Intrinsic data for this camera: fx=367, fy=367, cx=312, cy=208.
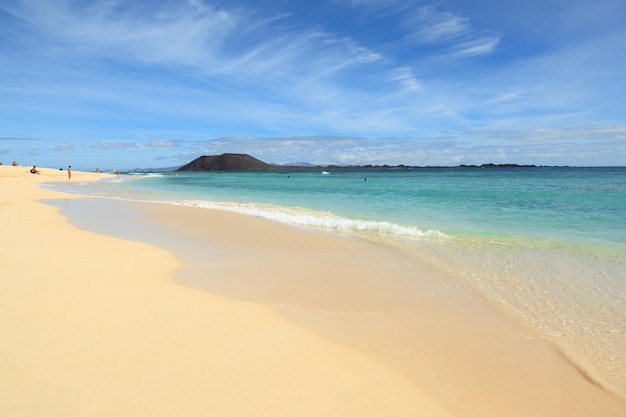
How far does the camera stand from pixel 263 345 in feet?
11.3


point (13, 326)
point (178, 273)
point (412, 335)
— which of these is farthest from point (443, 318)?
point (13, 326)

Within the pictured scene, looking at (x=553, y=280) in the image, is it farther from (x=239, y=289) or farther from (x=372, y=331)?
(x=239, y=289)

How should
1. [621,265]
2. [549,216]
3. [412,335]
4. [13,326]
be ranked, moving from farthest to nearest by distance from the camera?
[549,216] < [621,265] < [412,335] < [13,326]

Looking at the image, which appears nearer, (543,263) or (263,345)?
(263,345)

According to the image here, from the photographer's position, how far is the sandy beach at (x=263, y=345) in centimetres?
262

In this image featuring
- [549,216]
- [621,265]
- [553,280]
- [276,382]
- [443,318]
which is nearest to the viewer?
[276,382]

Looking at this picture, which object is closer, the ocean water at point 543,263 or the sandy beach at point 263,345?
the sandy beach at point 263,345

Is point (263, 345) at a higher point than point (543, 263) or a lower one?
lower

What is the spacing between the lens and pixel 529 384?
2.96 m

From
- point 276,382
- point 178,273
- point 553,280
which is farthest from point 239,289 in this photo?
point 553,280

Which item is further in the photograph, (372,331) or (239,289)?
(239,289)

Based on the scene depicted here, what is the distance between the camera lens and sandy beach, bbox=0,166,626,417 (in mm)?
2623

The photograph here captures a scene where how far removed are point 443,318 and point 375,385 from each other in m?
1.81

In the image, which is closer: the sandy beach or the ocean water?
the sandy beach
